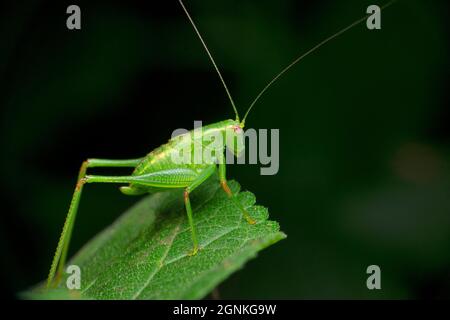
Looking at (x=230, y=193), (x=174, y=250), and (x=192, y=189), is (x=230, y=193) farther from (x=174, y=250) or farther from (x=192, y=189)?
(x=174, y=250)

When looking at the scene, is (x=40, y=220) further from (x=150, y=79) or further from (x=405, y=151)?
(x=405, y=151)

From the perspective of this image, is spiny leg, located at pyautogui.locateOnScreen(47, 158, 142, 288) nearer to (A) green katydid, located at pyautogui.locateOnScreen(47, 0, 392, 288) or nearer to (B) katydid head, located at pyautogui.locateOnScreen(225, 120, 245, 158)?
(A) green katydid, located at pyautogui.locateOnScreen(47, 0, 392, 288)

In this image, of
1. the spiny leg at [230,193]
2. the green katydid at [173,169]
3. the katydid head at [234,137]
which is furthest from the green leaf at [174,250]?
the katydid head at [234,137]

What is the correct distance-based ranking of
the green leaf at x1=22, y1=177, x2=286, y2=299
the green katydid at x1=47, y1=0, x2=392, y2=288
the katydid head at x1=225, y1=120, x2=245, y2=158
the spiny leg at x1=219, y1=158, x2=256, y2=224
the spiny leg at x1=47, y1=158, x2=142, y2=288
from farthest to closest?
the katydid head at x1=225, y1=120, x2=245, y2=158 < the green katydid at x1=47, y1=0, x2=392, y2=288 < the spiny leg at x1=47, y1=158, x2=142, y2=288 < the spiny leg at x1=219, y1=158, x2=256, y2=224 < the green leaf at x1=22, y1=177, x2=286, y2=299

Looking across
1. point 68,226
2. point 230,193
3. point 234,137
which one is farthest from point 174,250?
point 234,137

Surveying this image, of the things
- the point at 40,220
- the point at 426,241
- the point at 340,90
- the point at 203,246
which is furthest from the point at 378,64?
the point at 40,220

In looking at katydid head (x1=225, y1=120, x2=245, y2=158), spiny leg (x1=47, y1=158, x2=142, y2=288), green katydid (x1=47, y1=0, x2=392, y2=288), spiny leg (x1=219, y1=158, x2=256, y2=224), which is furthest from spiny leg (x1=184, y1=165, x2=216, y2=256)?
spiny leg (x1=47, y1=158, x2=142, y2=288)

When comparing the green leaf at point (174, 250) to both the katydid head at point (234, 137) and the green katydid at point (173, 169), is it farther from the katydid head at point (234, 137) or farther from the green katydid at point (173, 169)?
the katydid head at point (234, 137)

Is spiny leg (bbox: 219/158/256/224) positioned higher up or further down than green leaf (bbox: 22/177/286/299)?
→ higher up
